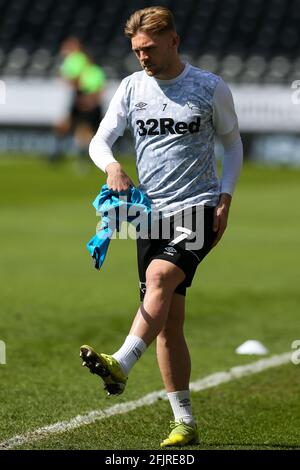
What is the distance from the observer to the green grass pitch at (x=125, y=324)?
22.0 ft

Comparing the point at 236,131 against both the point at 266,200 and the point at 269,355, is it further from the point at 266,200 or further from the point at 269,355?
the point at 266,200

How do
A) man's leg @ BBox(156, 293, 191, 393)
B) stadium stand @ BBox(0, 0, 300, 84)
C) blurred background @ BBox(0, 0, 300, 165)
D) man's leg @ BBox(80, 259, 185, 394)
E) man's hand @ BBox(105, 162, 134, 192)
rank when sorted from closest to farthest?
man's leg @ BBox(80, 259, 185, 394)
man's hand @ BBox(105, 162, 134, 192)
man's leg @ BBox(156, 293, 191, 393)
blurred background @ BBox(0, 0, 300, 165)
stadium stand @ BBox(0, 0, 300, 84)

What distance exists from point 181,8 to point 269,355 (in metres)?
27.8

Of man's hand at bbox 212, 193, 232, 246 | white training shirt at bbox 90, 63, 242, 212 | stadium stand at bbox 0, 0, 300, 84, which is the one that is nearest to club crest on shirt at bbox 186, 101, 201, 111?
white training shirt at bbox 90, 63, 242, 212

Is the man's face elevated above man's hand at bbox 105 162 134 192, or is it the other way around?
the man's face

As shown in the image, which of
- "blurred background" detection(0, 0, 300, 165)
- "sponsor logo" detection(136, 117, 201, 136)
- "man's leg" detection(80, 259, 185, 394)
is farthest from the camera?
"blurred background" detection(0, 0, 300, 165)

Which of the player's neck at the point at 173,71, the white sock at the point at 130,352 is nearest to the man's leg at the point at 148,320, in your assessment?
the white sock at the point at 130,352

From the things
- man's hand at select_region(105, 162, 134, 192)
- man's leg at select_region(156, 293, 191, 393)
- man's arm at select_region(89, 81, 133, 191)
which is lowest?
man's leg at select_region(156, 293, 191, 393)

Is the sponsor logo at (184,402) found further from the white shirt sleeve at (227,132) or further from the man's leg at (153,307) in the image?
the white shirt sleeve at (227,132)

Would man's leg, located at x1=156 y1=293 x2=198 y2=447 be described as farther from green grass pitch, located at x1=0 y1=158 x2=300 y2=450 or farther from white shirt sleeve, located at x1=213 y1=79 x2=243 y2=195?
white shirt sleeve, located at x1=213 y1=79 x2=243 y2=195

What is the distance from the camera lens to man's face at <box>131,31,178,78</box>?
5977 mm

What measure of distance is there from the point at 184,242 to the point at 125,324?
4480 mm

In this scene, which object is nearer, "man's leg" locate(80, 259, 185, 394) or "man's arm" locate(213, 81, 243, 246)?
"man's leg" locate(80, 259, 185, 394)

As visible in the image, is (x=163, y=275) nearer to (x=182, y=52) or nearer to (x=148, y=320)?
(x=148, y=320)
